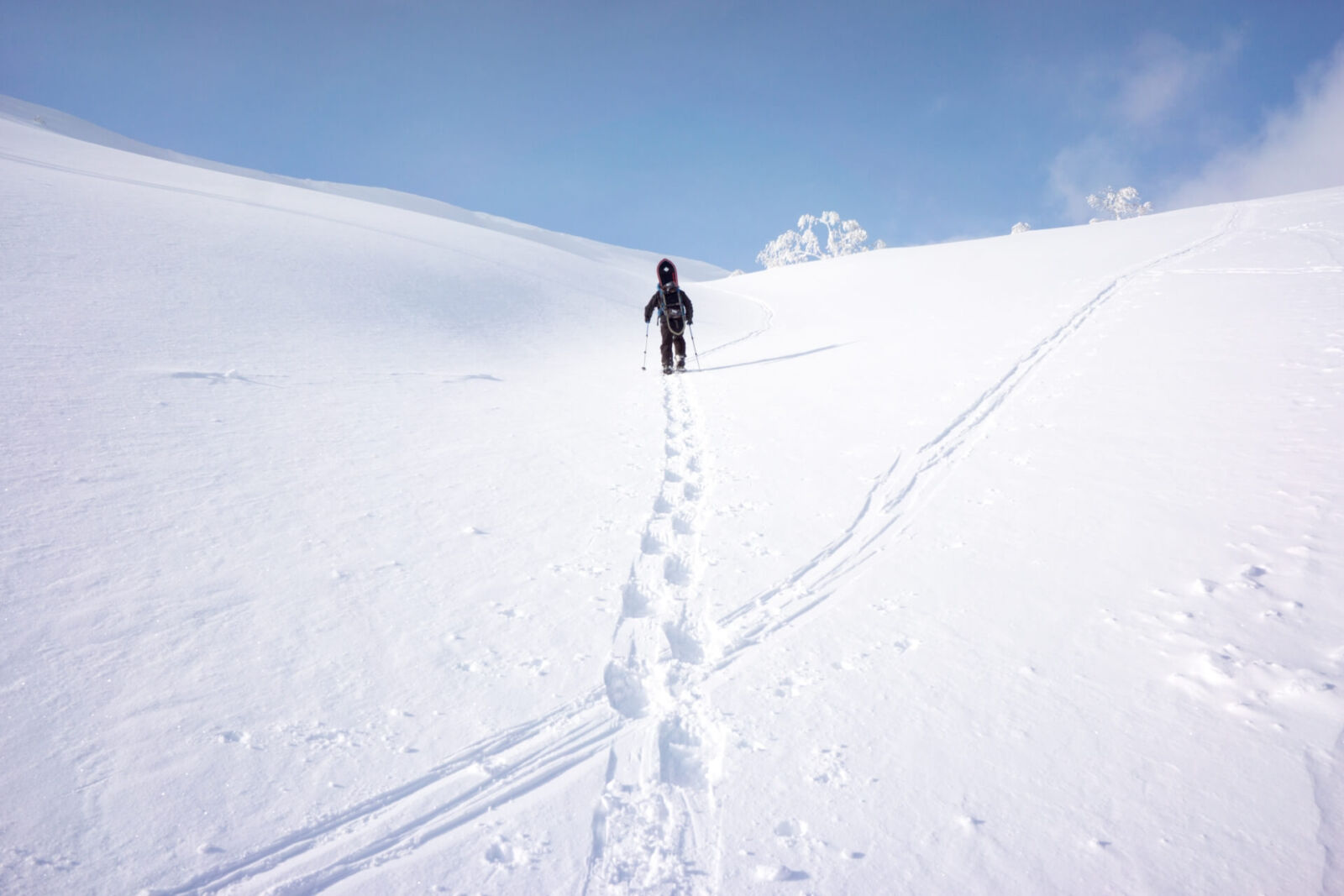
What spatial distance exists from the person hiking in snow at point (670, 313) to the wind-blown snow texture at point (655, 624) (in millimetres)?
2558

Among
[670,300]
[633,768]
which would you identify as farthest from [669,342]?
[633,768]

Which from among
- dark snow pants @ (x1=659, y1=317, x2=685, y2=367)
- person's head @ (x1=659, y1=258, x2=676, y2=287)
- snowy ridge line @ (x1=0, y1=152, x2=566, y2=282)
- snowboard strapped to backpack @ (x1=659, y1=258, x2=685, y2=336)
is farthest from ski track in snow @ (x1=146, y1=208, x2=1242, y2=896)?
snowy ridge line @ (x1=0, y1=152, x2=566, y2=282)

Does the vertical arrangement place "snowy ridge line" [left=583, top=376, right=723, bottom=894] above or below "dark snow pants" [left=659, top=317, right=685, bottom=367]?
A: below

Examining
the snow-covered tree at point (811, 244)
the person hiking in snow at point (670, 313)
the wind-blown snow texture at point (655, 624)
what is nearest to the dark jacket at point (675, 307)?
the person hiking in snow at point (670, 313)

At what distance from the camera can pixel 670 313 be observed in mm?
11023

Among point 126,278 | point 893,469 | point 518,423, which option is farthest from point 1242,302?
point 126,278

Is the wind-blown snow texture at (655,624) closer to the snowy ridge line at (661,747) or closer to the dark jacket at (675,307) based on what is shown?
the snowy ridge line at (661,747)

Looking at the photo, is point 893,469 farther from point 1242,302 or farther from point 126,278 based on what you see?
point 126,278

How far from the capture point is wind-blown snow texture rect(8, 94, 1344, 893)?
2281 mm

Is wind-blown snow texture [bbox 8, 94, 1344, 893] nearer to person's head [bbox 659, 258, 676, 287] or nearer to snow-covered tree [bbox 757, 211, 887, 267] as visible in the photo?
person's head [bbox 659, 258, 676, 287]

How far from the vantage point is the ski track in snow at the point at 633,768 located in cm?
222

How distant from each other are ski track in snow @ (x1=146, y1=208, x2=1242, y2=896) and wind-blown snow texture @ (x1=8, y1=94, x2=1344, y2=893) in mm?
16

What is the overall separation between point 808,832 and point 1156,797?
1357mm

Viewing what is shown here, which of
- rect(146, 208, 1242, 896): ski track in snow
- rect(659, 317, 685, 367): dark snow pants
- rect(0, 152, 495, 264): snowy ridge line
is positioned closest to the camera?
rect(146, 208, 1242, 896): ski track in snow
